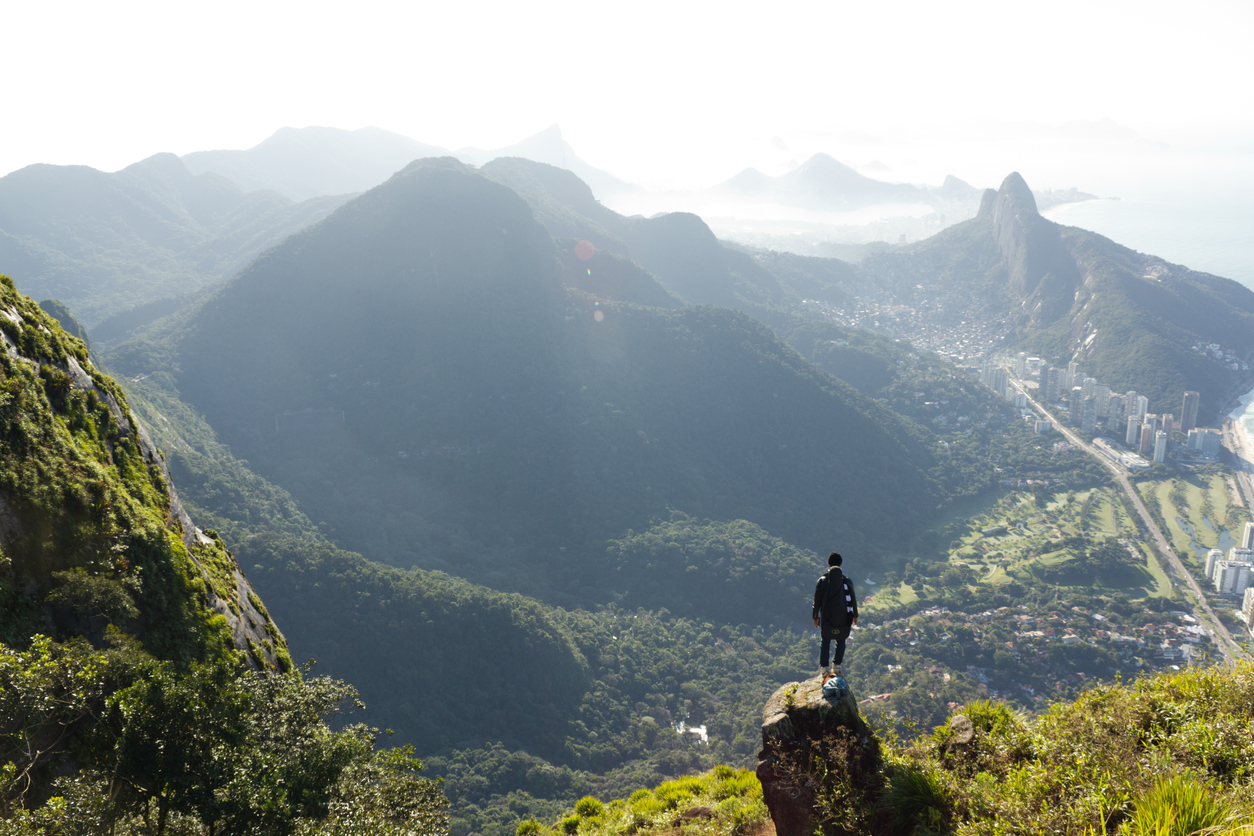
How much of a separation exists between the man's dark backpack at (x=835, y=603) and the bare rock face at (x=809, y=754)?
1.17 m

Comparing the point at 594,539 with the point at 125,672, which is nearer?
the point at 125,672

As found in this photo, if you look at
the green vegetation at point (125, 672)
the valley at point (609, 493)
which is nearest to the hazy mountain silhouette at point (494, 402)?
the valley at point (609, 493)

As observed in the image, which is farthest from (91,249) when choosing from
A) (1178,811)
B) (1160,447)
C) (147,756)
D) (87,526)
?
(1160,447)

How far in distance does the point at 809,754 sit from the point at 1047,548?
94.9 metres

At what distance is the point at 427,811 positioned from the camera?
1249 cm

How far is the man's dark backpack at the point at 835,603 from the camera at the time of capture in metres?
10.8

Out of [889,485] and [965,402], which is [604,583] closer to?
[889,485]

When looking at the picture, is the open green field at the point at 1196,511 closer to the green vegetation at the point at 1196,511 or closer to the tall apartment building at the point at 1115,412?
the green vegetation at the point at 1196,511

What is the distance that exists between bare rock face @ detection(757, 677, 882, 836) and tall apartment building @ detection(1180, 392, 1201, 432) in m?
149

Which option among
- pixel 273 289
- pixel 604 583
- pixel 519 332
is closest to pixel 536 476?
pixel 604 583

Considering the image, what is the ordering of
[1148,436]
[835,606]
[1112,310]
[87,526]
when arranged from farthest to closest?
1. [1112,310]
2. [1148,436]
3. [87,526]
4. [835,606]

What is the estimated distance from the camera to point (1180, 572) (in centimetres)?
7762

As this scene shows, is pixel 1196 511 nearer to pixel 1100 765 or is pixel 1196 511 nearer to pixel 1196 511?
pixel 1196 511

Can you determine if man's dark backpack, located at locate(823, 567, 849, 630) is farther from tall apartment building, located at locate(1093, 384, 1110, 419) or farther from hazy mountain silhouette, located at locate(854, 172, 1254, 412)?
hazy mountain silhouette, located at locate(854, 172, 1254, 412)
